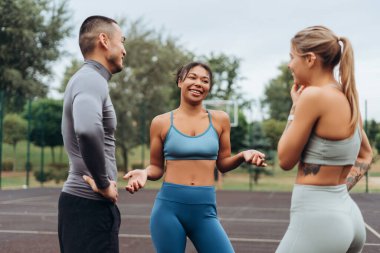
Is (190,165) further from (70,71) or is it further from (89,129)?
(70,71)

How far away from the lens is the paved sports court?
695 centimetres

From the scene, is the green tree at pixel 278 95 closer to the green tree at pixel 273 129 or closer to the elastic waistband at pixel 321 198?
the green tree at pixel 273 129

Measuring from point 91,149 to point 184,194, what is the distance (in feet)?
3.54

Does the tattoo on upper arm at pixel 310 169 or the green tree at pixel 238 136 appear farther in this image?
the green tree at pixel 238 136

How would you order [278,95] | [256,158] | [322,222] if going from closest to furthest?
1. [322,222]
2. [256,158]
3. [278,95]

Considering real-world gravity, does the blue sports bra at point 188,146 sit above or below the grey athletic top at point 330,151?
below

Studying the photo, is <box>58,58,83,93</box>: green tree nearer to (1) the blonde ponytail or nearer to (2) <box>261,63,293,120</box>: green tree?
(2) <box>261,63,293,120</box>: green tree

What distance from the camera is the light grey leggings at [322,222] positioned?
87.9 inches

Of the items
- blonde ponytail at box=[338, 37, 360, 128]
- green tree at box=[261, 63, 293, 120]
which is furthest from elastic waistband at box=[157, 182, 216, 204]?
green tree at box=[261, 63, 293, 120]

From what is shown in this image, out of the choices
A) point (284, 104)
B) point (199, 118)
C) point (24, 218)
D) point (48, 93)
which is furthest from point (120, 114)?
point (284, 104)

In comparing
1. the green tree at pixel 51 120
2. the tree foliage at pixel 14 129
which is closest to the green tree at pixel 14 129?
the tree foliage at pixel 14 129

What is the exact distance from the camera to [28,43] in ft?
106

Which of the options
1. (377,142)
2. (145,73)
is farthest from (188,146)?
(145,73)

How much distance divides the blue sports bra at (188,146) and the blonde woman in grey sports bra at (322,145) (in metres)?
1.15
